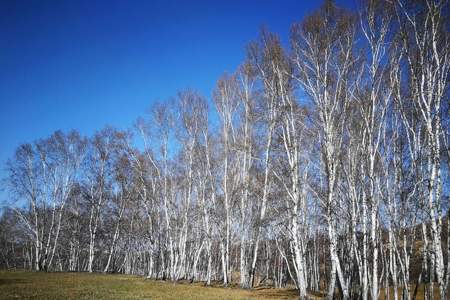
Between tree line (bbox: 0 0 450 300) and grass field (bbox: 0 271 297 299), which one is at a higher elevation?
tree line (bbox: 0 0 450 300)

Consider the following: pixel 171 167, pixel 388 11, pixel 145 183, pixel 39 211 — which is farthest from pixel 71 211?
pixel 388 11

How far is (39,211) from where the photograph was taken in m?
34.3

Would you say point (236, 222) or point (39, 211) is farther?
point (39, 211)

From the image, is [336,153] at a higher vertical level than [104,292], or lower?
higher

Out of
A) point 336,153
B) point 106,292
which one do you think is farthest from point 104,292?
point 336,153

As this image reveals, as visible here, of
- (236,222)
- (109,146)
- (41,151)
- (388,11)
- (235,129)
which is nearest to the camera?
(388,11)

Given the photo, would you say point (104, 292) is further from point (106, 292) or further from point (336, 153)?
point (336, 153)

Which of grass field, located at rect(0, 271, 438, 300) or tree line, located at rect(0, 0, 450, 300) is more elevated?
tree line, located at rect(0, 0, 450, 300)

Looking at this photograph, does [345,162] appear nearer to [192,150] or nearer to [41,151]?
[192,150]

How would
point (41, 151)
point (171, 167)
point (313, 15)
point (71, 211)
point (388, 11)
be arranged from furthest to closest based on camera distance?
point (71, 211) < point (41, 151) < point (171, 167) < point (313, 15) < point (388, 11)

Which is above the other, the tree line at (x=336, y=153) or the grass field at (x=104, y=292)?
the tree line at (x=336, y=153)

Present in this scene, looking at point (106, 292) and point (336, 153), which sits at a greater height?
point (336, 153)

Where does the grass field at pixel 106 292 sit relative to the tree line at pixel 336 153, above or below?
below

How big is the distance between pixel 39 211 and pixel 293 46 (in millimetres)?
34423
